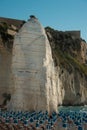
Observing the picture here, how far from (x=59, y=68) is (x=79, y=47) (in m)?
21.0

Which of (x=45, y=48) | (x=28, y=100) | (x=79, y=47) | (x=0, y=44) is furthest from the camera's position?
(x=79, y=47)

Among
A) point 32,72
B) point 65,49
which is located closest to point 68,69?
point 65,49

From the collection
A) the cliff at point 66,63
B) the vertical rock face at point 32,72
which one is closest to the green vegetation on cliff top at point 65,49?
the cliff at point 66,63

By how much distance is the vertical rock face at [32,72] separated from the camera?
39094mm

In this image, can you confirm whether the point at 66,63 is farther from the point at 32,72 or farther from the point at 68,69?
the point at 32,72

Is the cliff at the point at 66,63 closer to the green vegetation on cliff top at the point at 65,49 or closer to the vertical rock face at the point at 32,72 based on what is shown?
the green vegetation on cliff top at the point at 65,49

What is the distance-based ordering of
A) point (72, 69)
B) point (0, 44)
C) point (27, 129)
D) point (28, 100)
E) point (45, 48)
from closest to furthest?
point (27, 129) → point (28, 100) → point (45, 48) → point (0, 44) → point (72, 69)

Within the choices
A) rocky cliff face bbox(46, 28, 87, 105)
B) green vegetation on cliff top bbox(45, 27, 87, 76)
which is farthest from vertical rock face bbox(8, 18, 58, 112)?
green vegetation on cliff top bbox(45, 27, 87, 76)

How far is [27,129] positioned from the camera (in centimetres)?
2116

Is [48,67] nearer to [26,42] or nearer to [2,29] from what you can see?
[26,42]

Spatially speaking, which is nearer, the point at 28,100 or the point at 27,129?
the point at 27,129

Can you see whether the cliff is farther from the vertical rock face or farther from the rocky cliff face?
the vertical rock face

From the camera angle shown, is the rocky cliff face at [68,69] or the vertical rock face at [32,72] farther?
the rocky cliff face at [68,69]

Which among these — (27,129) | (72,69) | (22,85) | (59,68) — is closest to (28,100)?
(22,85)
